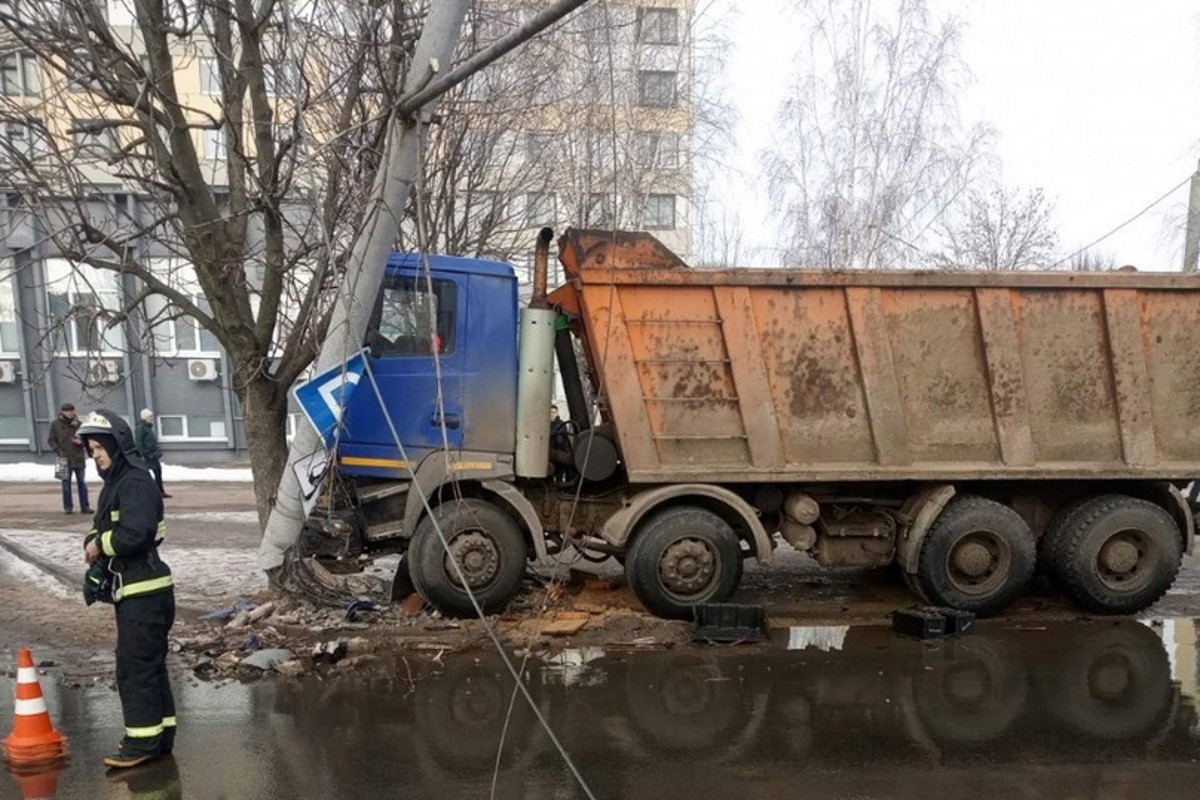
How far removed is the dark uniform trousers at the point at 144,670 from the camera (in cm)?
409

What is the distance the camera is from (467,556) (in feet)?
20.3

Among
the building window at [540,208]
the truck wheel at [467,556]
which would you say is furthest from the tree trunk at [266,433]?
the building window at [540,208]

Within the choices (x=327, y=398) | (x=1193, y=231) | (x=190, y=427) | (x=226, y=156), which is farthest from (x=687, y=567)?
(x=190, y=427)

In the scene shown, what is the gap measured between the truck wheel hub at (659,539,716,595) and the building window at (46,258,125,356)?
16.8 feet

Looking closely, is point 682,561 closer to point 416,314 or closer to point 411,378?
point 411,378

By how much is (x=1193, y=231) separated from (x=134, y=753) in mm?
13925

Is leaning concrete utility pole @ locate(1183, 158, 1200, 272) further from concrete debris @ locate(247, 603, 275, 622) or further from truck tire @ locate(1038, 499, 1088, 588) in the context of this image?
concrete debris @ locate(247, 603, 275, 622)

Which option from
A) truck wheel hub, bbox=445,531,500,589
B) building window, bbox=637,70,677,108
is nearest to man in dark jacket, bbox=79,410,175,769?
truck wheel hub, bbox=445,531,500,589

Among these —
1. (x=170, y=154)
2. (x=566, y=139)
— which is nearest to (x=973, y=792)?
(x=170, y=154)

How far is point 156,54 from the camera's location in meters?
6.57

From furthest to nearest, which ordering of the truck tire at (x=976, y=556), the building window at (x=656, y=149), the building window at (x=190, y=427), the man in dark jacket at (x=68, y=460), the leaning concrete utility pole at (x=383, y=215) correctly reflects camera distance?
the building window at (x=190, y=427) < the building window at (x=656, y=149) < the man in dark jacket at (x=68, y=460) < the truck tire at (x=976, y=556) < the leaning concrete utility pole at (x=383, y=215)

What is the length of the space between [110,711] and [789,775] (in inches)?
153

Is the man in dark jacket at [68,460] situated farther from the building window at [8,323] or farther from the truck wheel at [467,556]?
the building window at [8,323]

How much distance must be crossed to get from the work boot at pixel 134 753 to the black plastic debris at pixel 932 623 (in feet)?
16.7
